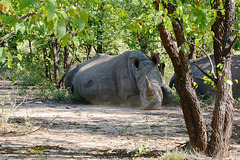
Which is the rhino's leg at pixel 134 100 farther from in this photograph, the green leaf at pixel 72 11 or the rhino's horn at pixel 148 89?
the green leaf at pixel 72 11

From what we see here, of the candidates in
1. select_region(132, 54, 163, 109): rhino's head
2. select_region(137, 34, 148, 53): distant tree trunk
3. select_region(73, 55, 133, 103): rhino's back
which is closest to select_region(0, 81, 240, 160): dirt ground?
select_region(132, 54, 163, 109): rhino's head

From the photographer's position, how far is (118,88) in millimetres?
10000

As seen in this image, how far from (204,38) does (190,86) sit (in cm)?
81

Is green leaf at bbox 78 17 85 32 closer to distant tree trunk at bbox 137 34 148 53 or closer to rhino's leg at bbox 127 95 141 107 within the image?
rhino's leg at bbox 127 95 141 107

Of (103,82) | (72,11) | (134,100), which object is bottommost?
(134,100)

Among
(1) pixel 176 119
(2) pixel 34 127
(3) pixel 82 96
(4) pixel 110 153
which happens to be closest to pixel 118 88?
(3) pixel 82 96

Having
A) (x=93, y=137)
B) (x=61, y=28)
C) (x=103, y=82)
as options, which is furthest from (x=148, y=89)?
(x=61, y=28)

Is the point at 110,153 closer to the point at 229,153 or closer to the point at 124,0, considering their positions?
the point at 229,153

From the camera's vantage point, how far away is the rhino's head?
8.59m

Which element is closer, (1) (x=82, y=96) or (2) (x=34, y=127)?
(2) (x=34, y=127)

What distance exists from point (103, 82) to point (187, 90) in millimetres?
6520

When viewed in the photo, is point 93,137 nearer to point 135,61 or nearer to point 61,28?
point 61,28

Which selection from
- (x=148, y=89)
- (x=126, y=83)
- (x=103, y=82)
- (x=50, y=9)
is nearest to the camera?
(x=50, y=9)

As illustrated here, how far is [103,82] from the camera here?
10.1 metres
